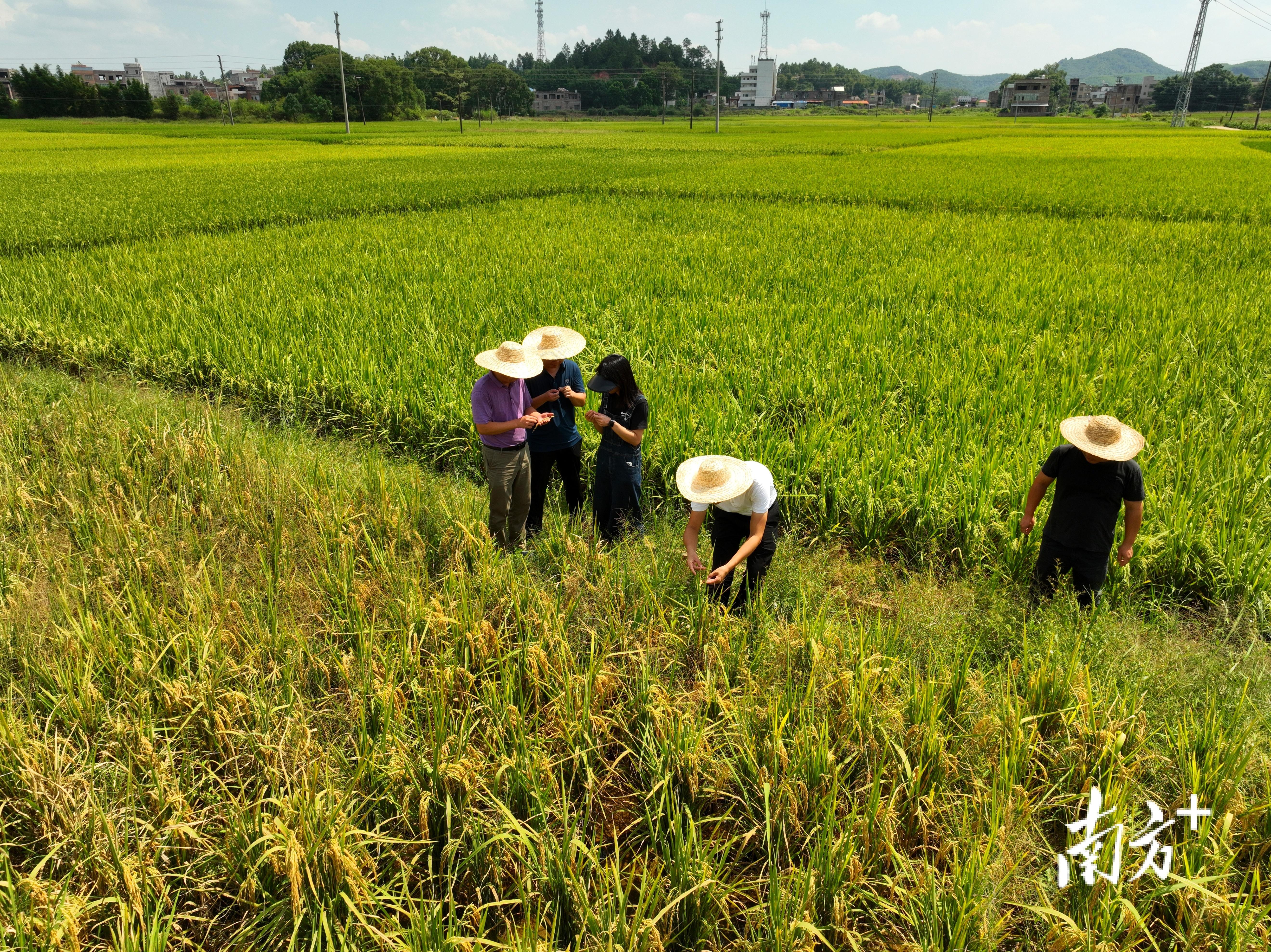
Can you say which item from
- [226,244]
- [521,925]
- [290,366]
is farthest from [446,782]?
[226,244]

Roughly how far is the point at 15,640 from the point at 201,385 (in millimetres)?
3680

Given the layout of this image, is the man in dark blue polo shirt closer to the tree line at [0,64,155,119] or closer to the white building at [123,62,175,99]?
the tree line at [0,64,155,119]

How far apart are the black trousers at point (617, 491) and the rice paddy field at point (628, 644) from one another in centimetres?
13

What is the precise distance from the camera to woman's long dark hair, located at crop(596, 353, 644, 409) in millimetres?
2986

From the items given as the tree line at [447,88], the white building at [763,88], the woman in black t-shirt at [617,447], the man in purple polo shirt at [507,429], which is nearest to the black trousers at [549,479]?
the man in purple polo shirt at [507,429]

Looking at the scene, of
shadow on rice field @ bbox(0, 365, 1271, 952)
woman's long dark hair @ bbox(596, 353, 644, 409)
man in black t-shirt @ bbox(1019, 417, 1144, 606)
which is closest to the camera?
shadow on rice field @ bbox(0, 365, 1271, 952)

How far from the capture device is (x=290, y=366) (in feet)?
17.7

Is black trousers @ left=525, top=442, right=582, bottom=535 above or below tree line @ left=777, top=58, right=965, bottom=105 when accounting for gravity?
below

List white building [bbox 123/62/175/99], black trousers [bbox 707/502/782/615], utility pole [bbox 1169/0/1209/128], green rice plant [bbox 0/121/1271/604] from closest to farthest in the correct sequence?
black trousers [bbox 707/502/782/615] → green rice plant [bbox 0/121/1271/604] → utility pole [bbox 1169/0/1209/128] → white building [bbox 123/62/175/99]

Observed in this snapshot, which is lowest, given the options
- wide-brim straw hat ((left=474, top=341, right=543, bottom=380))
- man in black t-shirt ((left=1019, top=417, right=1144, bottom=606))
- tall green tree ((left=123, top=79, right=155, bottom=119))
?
man in black t-shirt ((left=1019, top=417, right=1144, bottom=606))

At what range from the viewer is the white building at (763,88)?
14738 centimetres

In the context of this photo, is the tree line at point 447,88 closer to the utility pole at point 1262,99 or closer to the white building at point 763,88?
the utility pole at point 1262,99

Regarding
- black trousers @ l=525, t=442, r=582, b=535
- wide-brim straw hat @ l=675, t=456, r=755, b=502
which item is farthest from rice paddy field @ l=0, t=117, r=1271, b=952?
wide-brim straw hat @ l=675, t=456, r=755, b=502

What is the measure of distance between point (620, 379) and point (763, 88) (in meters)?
175
